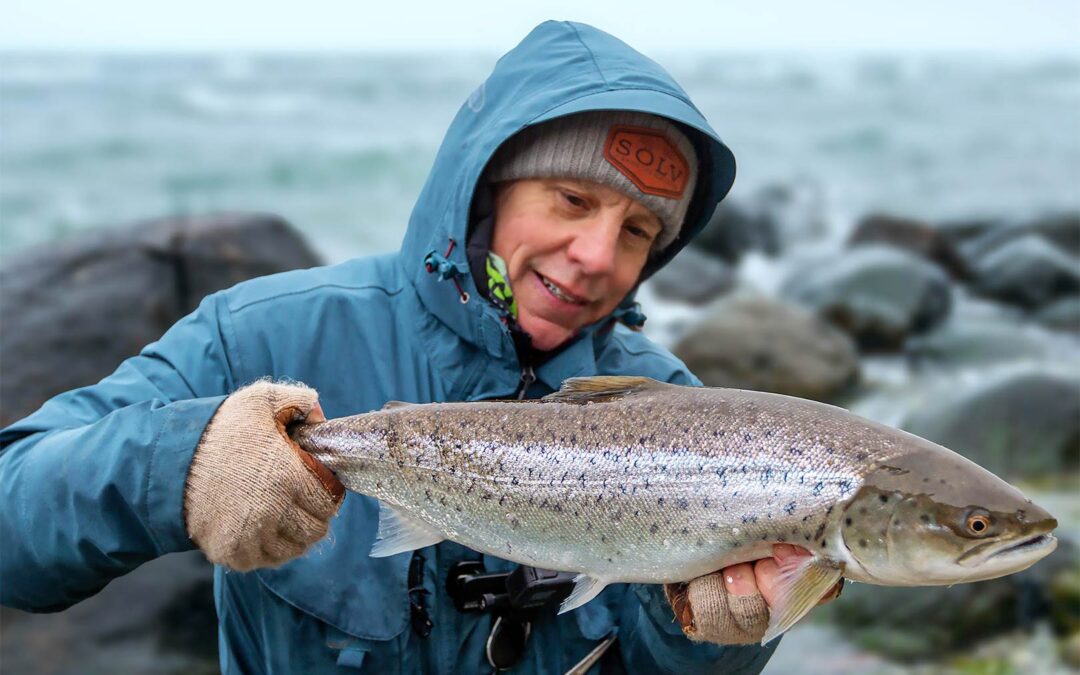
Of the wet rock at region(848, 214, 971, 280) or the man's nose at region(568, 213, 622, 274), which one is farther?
the wet rock at region(848, 214, 971, 280)

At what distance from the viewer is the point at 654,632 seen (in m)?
3.26

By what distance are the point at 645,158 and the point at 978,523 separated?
1.47 meters

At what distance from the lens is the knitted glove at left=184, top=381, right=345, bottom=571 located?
2.69m

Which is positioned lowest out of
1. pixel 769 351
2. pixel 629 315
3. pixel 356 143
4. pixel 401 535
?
pixel 356 143

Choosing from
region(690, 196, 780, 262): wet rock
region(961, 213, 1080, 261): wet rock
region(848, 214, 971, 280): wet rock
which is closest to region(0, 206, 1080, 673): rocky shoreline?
region(848, 214, 971, 280): wet rock

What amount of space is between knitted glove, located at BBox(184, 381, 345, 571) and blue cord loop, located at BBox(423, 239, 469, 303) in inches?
26.9

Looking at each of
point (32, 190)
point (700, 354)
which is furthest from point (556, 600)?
point (32, 190)

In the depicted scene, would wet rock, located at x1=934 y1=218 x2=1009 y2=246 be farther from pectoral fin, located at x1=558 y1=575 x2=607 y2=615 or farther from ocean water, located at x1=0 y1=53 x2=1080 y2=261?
pectoral fin, located at x1=558 y1=575 x2=607 y2=615

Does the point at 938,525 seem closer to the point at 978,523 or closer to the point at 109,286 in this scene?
the point at 978,523

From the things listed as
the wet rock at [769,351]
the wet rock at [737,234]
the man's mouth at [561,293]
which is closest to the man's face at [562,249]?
the man's mouth at [561,293]

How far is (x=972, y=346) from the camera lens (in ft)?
44.8

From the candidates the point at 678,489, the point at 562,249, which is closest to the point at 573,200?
the point at 562,249

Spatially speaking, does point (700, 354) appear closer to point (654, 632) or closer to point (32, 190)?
point (654, 632)

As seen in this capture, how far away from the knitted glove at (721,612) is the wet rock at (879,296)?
441 inches
